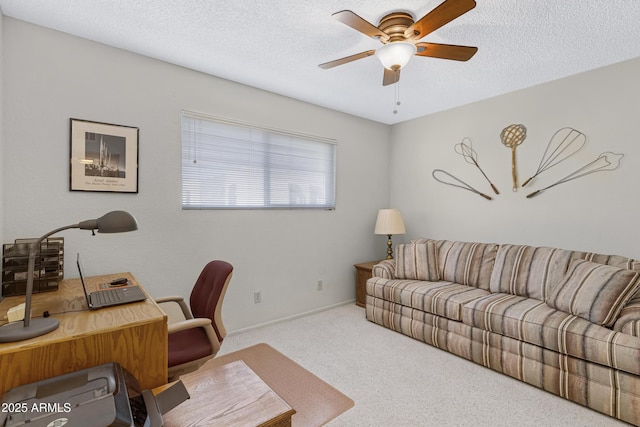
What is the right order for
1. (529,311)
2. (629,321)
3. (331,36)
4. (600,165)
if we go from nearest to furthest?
(629,321), (331,36), (529,311), (600,165)

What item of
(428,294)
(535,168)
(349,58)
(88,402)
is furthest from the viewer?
(535,168)

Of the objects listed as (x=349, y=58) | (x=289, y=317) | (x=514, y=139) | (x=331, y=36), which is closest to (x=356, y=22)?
(x=349, y=58)

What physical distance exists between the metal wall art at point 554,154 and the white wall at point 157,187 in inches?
60.4

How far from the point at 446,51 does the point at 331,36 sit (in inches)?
31.8

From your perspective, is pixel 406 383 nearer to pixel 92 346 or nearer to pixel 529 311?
pixel 529 311

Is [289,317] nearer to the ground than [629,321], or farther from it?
nearer to the ground

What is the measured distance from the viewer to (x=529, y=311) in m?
2.40

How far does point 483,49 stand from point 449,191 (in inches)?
73.3

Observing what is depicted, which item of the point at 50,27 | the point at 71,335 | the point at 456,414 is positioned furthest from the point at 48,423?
the point at 50,27

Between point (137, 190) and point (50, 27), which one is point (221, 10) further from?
point (137, 190)

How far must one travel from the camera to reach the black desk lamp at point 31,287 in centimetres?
107

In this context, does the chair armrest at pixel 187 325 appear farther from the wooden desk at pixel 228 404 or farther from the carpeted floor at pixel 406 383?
the carpeted floor at pixel 406 383

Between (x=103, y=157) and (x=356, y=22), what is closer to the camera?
(x=356, y=22)

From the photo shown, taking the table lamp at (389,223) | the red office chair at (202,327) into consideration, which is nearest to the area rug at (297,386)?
the red office chair at (202,327)
